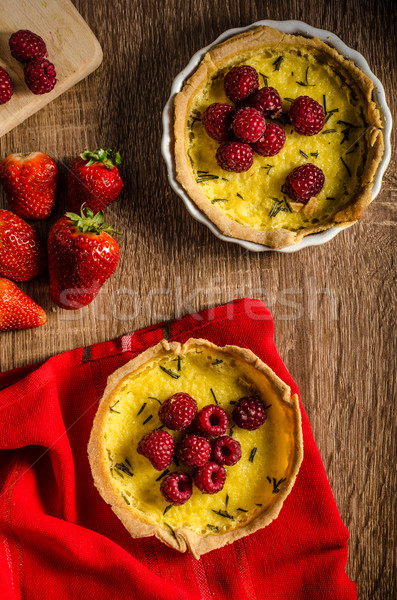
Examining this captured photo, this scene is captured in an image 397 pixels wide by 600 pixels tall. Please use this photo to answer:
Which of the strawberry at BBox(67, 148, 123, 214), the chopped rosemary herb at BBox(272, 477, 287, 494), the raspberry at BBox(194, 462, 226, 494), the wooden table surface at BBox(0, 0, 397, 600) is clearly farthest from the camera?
the wooden table surface at BBox(0, 0, 397, 600)

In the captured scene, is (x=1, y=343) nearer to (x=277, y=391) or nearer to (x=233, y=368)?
(x=233, y=368)

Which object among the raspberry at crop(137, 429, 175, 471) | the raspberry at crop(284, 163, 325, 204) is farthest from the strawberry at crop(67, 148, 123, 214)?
the raspberry at crop(137, 429, 175, 471)

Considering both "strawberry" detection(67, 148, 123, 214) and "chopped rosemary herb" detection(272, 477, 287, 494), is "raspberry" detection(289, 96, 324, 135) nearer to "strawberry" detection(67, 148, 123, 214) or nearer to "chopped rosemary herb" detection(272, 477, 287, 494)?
"strawberry" detection(67, 148, 123, 214)

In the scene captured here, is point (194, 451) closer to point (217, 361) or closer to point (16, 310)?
point (217, 361)

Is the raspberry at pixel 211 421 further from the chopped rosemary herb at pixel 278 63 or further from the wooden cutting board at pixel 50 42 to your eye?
the wooden cutting board at pixel 50 42

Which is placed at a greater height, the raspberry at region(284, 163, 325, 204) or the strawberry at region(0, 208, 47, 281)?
the raspberry at region(284, 163, 325, 204)

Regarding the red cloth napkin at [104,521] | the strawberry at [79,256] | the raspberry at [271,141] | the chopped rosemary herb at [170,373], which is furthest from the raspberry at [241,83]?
the chopped rosemary herb at [170,373]

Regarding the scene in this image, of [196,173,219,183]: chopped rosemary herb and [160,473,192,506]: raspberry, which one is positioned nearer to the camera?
[160,473,192,506]: raspberry
